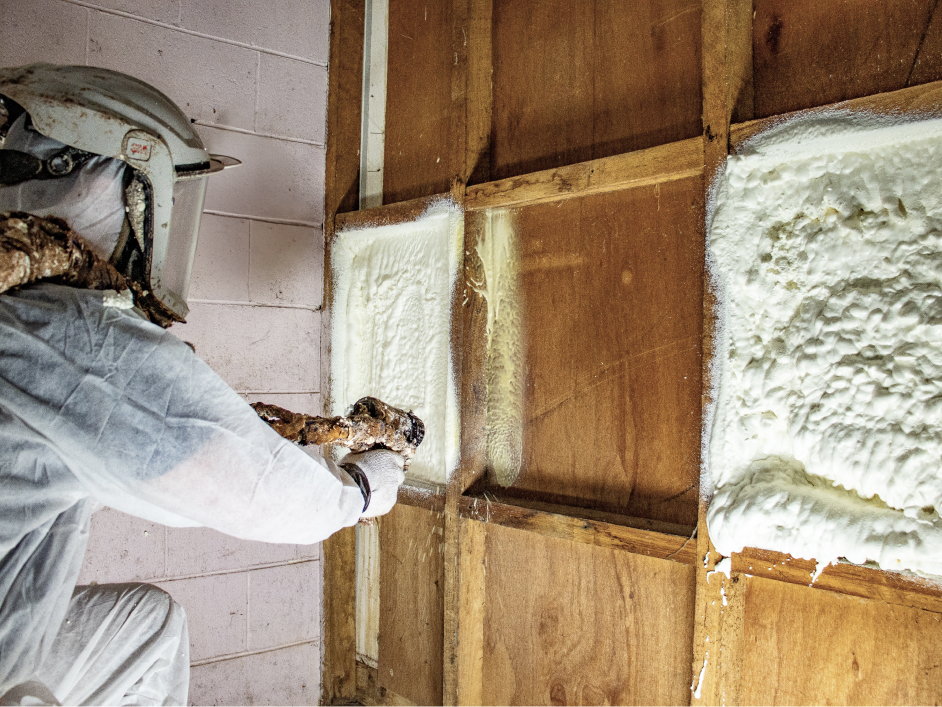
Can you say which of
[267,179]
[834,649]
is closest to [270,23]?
[267,179]

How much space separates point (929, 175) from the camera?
1.00 metres

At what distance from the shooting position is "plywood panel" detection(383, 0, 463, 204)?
6.07 feet

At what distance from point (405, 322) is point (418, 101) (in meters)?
0.67

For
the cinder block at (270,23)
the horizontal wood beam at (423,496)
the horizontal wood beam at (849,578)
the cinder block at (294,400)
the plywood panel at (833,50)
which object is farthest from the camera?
the cinder block at (294,400)

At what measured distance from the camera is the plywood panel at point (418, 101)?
6.07 ft

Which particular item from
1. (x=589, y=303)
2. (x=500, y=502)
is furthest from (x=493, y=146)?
(x=500, y=502)

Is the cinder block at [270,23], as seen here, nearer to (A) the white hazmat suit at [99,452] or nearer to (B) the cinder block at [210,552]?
(A) the white hazmat suit at [99,452]

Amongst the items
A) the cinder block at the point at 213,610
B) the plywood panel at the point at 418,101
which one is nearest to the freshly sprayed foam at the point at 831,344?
the plywood panel at the point at 418,101

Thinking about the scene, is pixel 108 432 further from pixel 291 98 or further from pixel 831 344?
pixel 291 98

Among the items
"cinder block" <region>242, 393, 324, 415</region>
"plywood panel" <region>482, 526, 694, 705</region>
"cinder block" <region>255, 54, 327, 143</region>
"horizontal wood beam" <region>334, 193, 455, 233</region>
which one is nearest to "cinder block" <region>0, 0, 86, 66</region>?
"cinder block" <region>255, 54, 327, 143</region>

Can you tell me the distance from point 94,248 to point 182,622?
81 cm

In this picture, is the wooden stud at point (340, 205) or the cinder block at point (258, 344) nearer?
the cinder block at point (258, 344)

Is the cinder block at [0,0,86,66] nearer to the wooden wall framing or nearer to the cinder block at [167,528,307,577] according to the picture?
the wooden wall framing

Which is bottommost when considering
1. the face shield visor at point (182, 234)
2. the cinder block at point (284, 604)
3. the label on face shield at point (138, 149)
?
the cinder block at point (284, 604)
